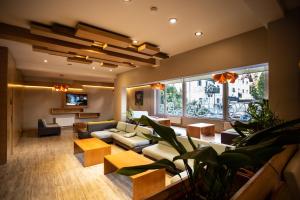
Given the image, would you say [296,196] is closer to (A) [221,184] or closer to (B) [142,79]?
(A) [221,184]

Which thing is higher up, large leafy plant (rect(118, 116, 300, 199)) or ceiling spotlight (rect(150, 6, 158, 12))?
ceiling spotlight (rect(150, 6, 158, 12))

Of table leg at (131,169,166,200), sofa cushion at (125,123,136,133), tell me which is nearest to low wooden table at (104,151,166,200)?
table leg at (131,169,166,200)

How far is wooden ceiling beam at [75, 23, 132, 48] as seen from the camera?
285cm

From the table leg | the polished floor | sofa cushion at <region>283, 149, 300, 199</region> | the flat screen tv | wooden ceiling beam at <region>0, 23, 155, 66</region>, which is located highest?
wooden ceiling beam at <region>0, 23, 155, 66</region>

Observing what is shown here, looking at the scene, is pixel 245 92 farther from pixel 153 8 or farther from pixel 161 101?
pixel 153 8

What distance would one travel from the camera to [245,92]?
6785mm

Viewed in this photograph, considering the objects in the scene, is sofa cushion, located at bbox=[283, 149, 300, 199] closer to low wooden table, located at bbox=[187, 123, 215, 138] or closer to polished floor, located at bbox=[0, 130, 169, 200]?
polished floor, located at bbox=[0, 130, 169, 200]

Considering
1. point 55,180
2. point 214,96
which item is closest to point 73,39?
point 55,180

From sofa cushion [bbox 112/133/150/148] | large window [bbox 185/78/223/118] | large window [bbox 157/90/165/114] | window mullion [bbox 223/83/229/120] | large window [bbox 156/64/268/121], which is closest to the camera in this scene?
sofa cushion [bbox 112/133/150/148]

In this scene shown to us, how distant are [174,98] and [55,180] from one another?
754 cm

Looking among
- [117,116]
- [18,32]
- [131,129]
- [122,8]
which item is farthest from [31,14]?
[117,116]

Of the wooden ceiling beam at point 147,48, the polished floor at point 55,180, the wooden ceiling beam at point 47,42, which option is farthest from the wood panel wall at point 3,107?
the wooden ceiling beam at point 147,48

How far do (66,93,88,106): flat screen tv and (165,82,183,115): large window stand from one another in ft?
16.6

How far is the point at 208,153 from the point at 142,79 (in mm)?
5772
